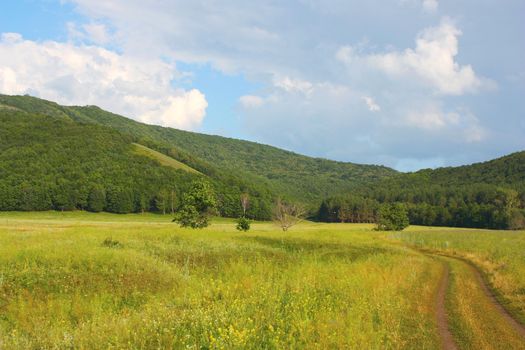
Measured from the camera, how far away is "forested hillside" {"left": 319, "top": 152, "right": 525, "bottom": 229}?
130 m

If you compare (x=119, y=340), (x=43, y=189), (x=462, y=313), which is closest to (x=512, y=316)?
(x=462, y=313)

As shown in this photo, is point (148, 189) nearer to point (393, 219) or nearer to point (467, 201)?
point (393, 219)

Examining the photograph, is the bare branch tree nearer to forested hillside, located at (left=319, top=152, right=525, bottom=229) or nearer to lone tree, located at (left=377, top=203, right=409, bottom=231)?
forested hillside, located at (left=319, top=152, right=525, bottom=229)

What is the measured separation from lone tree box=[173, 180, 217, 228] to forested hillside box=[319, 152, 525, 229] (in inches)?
3903

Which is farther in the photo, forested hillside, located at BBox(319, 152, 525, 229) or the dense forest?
the dense forest

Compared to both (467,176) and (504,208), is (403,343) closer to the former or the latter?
(504,208)

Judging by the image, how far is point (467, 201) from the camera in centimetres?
14638

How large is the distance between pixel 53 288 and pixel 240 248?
14453mm

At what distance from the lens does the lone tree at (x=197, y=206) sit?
6094 cm

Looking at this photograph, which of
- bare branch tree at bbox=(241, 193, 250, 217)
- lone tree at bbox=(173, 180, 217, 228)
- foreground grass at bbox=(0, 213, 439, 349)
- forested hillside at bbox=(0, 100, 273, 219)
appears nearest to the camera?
foreground grass at bbox=(0, 213, 439, 349)

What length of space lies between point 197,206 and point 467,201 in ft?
390

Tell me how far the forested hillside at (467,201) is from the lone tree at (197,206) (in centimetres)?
9914

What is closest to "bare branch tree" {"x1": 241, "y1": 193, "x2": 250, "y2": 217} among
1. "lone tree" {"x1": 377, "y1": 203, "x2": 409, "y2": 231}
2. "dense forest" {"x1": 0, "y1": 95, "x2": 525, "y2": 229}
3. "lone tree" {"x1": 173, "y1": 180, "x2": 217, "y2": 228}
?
"dense forest" {"x1": 0, "y1": 95, "x2": 525, "y2": 229}

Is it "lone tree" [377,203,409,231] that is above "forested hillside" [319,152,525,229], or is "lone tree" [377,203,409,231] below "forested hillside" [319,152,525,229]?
below
